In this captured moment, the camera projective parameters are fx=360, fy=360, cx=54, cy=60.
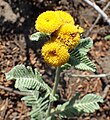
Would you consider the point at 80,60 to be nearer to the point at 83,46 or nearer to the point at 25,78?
the point at 83,46

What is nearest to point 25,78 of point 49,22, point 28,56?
→ point 49,22

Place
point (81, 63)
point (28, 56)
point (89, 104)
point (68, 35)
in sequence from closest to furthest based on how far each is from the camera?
point (68, 35)
point (81, 63)
point (89, 104)
point (28, 56)

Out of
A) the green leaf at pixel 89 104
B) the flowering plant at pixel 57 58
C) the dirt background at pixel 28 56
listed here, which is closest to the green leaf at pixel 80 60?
the flowering plant at pixel 57 58

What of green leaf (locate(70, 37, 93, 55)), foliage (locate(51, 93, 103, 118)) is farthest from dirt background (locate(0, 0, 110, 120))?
green leaf (locate(70, 37, 93, 55))

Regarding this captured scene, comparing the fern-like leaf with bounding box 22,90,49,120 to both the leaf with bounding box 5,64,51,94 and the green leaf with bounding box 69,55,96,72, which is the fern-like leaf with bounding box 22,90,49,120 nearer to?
the leaf with bounding box 5,64,51,94

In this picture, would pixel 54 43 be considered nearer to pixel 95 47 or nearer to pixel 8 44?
pixel 8 44

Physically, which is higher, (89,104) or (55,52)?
(55,52)
